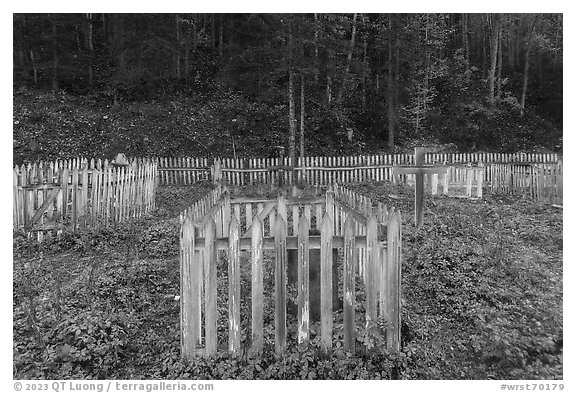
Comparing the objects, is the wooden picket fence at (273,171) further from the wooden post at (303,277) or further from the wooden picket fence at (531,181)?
the wooden post at (303,277)

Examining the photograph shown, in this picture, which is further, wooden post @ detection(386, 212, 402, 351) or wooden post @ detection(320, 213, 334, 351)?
wooden post @ detection(386, 212, 402, 351)

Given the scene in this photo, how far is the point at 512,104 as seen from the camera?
2550 cm

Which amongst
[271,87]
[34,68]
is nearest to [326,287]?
[271,87]

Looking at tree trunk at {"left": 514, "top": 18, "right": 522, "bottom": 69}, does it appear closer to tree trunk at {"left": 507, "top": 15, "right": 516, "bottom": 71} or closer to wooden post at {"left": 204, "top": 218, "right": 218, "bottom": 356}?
tree trunk at {"left": 507, "top": 15, "right": 516, "bottom": 71}

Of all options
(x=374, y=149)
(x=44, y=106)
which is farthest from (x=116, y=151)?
(x=374, y=149)

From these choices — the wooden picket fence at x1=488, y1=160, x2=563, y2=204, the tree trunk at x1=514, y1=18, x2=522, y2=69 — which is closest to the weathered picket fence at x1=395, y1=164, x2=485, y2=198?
the wooden picket fence at x1=488, y1=160, x2=563, y2=204

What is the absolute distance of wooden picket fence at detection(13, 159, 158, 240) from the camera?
305 inches

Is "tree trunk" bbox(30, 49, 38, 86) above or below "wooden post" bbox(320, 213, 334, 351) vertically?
above

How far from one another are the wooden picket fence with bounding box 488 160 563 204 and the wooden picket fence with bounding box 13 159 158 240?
38.5ft

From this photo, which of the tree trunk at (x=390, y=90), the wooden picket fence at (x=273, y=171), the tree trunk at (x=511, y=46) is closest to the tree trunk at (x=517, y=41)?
the tree trunk at (x=511, y=46)

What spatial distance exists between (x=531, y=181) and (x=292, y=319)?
37.4 ft

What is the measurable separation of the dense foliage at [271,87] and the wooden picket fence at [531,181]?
25.6ft

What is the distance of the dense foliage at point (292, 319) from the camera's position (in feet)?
11.9

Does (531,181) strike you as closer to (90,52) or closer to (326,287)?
(326,287)
